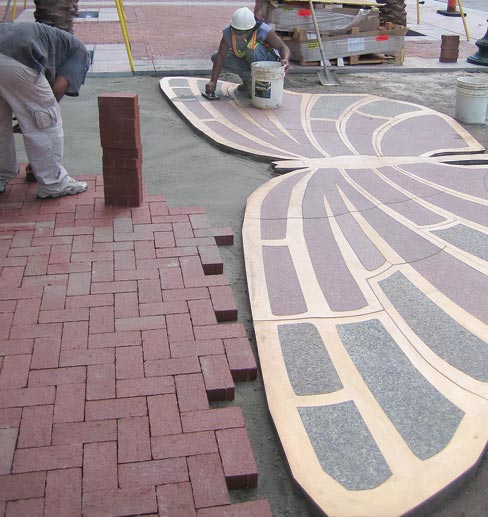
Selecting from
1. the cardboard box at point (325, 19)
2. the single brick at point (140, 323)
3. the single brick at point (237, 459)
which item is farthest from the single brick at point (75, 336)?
the cardboard box at point (325, 19)

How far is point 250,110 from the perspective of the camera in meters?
7.21

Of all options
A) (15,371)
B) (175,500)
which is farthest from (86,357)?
(175,500)

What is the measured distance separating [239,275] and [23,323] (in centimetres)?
133

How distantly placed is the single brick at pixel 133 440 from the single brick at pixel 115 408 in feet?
0.14

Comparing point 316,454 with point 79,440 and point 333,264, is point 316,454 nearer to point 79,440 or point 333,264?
point 79,440

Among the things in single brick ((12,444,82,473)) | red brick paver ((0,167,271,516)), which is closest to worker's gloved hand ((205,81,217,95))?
red brick paver ((0,167,271,516))

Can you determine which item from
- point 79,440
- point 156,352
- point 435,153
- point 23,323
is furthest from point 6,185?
point 435,153

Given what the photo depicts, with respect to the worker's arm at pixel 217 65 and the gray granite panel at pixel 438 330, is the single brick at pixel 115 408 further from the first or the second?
the worker's arm at pixel 217 65

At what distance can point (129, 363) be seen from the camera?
295cm

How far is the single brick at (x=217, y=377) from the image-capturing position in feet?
9.23

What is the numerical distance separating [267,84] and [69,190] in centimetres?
317

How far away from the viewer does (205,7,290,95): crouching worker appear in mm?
7203

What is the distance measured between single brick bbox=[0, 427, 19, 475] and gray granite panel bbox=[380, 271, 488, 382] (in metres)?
2.04

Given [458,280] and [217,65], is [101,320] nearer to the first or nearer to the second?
[458,280]
